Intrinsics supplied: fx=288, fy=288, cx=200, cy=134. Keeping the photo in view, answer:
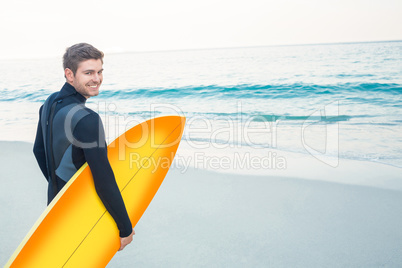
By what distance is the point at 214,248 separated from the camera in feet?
7.20

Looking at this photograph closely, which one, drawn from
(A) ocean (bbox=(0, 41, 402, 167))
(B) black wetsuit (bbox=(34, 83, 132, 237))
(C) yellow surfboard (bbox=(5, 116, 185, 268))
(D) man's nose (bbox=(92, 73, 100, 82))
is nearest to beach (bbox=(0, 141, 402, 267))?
(C) yellow surfboard (bbox=(5, 116, 185, 268))

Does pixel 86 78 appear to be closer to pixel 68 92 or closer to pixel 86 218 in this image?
pixel 68 92

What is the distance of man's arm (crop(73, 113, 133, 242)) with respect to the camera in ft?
3.52

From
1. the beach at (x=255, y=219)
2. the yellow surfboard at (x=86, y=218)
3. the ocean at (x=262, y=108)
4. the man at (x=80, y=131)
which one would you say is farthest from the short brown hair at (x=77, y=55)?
the ocean at (x=262, y=108)

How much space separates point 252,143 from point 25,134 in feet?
15.4

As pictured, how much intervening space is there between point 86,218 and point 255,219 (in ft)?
5.12

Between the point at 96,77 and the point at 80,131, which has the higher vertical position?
the point at 96,77

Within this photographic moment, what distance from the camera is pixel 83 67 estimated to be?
124 cm

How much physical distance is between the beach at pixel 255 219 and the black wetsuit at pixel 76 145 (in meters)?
1.02

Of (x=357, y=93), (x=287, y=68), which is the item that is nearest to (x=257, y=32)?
(x=287, y=68)

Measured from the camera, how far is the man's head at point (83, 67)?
123cm

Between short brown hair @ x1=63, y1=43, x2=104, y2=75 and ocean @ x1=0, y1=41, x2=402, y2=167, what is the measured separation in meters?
3.48

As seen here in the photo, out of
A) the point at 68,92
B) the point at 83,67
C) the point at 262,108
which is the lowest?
the point at 262,108

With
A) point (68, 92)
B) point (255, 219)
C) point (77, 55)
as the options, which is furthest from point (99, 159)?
point (255, 219)
